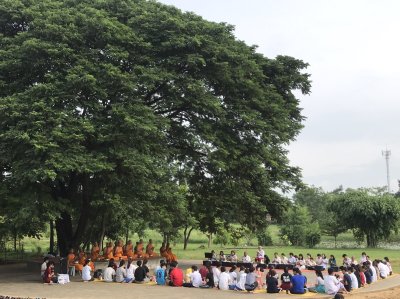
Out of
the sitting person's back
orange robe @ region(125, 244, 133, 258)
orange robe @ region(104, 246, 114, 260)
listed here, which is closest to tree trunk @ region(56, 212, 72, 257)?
orange robe @ region(104, 246, 114, 260)

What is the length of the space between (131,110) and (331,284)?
992 cm

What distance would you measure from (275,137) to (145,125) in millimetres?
7249

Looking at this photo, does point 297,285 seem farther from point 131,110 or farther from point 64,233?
point 64,233

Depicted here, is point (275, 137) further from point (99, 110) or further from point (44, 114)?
point (44, 114)

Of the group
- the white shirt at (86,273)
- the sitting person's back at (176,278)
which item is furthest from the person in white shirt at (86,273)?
the sitting person's back at (176,278)

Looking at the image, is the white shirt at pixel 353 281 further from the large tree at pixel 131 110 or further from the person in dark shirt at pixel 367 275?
the large tree at pixel 131 110

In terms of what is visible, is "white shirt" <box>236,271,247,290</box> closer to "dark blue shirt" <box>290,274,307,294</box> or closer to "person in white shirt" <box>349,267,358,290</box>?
"dark blue shirt" <box>290,274,307,294</box>

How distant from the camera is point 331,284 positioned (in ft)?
53.0

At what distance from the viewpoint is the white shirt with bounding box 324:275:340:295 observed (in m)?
16.1

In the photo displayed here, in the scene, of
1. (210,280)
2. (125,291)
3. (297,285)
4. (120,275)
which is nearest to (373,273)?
→ (297,285)

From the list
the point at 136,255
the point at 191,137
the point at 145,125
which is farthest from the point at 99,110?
the point at 136,255

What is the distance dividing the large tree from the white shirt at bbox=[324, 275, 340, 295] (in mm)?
6959

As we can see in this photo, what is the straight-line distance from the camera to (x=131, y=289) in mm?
17156

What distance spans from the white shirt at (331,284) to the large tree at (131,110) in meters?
6.96
